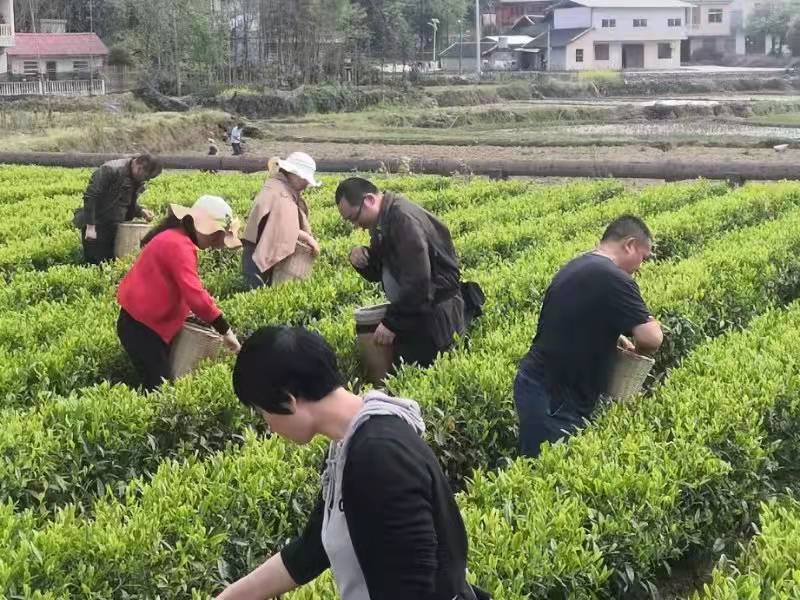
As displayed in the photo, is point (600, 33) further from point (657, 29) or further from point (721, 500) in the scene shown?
point (721, 500)

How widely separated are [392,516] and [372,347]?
4.48 meters

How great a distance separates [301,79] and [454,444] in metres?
65.2

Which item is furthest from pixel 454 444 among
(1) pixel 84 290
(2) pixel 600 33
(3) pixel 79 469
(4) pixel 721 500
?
(2) pixel 600 33

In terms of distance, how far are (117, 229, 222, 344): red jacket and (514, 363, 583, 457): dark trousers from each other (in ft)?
7.66

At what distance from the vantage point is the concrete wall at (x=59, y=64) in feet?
186

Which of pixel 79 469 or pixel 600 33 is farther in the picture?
pixel 600 33

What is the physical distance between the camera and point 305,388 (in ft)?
9.02

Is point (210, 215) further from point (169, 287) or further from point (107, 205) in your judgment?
point (107, 205)

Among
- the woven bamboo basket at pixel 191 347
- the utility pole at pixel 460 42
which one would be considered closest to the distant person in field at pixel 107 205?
the woven bamboo basket at pixel 191 347

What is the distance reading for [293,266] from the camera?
922cm

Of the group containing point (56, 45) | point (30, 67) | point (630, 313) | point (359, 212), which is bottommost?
point (630, 313)

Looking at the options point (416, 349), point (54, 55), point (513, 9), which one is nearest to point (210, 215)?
point (416, 349)

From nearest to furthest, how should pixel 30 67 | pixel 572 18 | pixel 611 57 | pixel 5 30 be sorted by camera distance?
1. pixel 5 30
2. pixel 30 67
3. pixel 572 18
4. pixel 611 57

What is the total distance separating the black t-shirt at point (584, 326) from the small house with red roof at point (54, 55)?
181 feet
